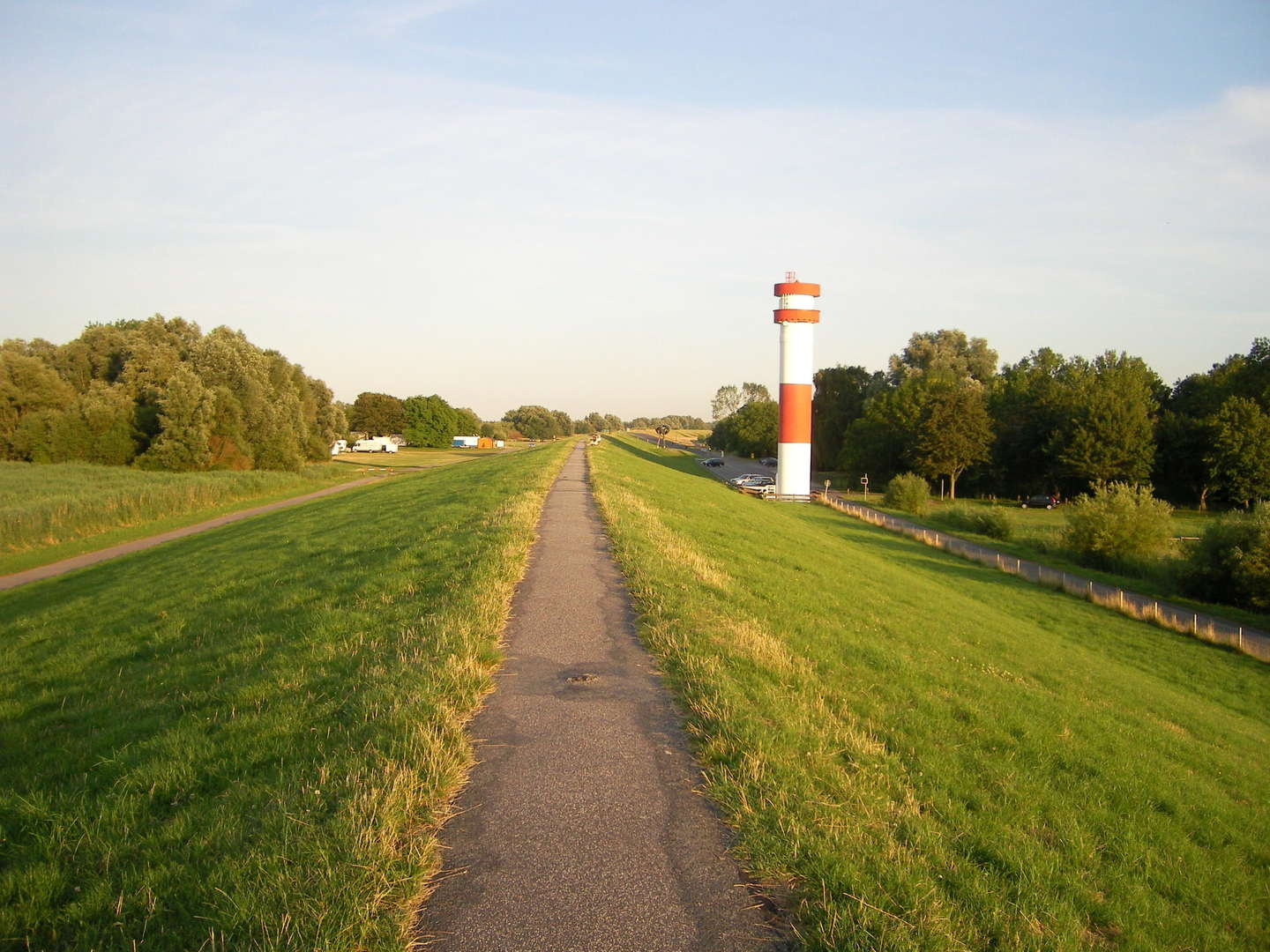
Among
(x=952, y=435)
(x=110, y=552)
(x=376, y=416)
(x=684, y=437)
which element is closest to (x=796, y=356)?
(x=952, y=435)

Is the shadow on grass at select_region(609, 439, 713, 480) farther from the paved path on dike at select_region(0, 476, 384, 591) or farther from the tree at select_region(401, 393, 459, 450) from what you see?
the tree at select_region(401, 393, 459, 450)

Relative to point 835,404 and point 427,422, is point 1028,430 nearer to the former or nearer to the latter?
point 835,404

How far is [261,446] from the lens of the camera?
185 feet

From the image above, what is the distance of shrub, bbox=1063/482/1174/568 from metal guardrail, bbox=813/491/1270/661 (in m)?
2.82

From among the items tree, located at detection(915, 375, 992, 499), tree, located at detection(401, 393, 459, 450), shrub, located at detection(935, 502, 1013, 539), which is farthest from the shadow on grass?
tree, located at detection(401, 393, 459, 450)

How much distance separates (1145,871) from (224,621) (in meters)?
11.5

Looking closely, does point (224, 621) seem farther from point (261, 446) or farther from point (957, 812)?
point (261, 446)

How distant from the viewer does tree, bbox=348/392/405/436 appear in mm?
140250

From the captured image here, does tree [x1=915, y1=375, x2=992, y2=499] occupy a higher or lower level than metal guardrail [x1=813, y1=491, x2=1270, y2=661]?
higher

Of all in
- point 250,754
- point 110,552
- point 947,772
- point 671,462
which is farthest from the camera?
point 671,462

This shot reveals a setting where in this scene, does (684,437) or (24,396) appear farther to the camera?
(684,437)

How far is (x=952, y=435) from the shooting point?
62.2 m

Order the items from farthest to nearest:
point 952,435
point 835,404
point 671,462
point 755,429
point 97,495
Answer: point 755,429 → point 835,404 → point 671,462 → point 952,435 → point 97,495

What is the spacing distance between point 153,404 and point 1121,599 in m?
62.5
